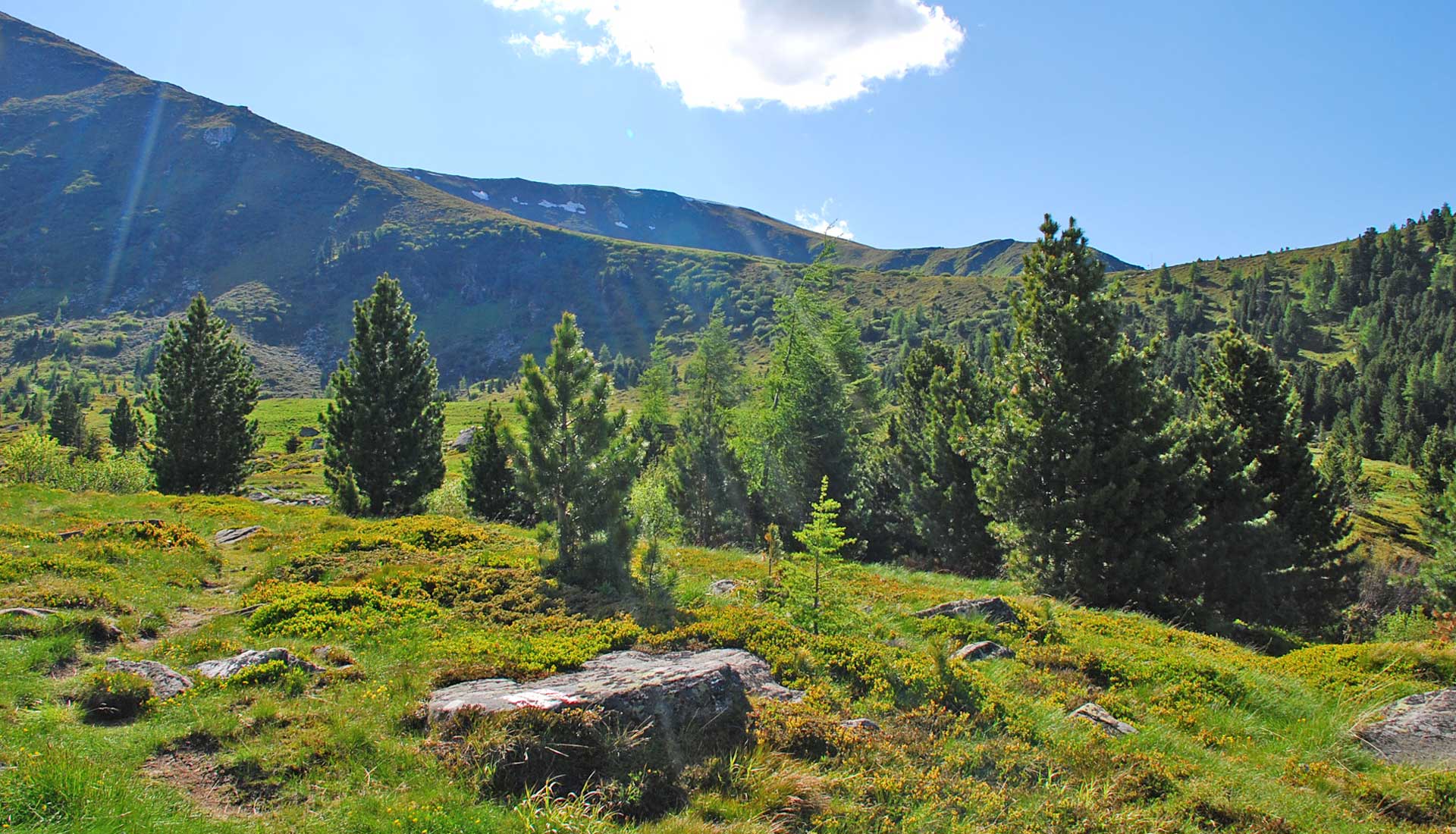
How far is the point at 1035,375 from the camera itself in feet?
76.4

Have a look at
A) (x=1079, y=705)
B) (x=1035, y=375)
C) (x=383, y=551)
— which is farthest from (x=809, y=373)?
(x=1079, y=705)

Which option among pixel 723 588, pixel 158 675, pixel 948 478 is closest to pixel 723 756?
pixel 158 675

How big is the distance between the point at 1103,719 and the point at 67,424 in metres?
117

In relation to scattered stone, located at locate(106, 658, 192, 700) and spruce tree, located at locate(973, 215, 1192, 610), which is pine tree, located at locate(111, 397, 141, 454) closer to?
scattered stone, located at locate(106, 658, 192, 700)

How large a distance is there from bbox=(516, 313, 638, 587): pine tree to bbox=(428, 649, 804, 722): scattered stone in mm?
5656

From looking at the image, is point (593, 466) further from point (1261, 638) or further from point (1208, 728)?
point (1261, 638)

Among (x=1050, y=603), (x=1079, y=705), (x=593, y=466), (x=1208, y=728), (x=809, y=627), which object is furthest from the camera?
(x=1050, y=603)

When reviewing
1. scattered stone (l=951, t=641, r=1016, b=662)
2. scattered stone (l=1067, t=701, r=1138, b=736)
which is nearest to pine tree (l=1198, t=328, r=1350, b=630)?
scattered stone (l=951, t=641, r=1016, b=662)

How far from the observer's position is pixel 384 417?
33.0 meters

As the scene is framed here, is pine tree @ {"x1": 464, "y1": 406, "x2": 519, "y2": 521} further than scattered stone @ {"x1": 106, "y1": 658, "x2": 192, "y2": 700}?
Yes

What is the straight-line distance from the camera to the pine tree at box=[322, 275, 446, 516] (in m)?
33.0

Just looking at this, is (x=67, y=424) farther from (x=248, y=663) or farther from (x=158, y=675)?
(x=248, y=663)

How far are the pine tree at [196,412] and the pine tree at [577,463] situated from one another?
109ft

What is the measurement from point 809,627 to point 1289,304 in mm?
217115
